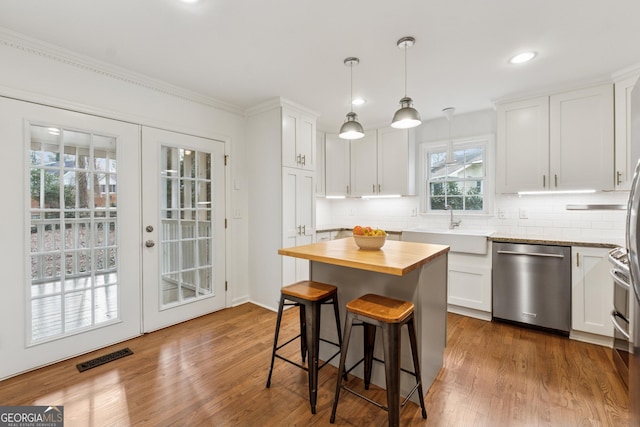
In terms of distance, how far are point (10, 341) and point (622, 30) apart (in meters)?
4.89

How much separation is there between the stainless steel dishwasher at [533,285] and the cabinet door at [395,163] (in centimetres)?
146

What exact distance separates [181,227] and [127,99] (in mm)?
1321

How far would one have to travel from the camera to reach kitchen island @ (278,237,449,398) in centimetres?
183

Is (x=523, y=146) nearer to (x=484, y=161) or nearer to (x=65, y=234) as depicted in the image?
(x=484, y=161)

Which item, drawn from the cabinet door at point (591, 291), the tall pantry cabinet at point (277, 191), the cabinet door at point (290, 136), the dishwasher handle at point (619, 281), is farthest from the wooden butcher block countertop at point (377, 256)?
the cabinet door at point (591, 291)

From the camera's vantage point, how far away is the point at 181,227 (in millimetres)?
3168

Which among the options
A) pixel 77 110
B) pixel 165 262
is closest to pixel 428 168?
pixel 165 262

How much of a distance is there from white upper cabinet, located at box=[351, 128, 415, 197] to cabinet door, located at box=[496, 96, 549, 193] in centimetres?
112

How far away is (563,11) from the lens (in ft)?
6.08

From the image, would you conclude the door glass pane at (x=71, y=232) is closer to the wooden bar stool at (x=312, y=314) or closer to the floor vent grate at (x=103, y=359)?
the floor vent grate at (x=103, y=359)

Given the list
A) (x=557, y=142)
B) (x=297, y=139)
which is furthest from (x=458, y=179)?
(x=297, y=139)

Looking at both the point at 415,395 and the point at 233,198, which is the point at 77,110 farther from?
the point at 415,395

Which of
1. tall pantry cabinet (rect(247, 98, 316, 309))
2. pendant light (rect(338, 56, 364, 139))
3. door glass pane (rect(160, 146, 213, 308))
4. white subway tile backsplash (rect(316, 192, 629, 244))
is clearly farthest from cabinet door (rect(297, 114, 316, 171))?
white subway tile backsplash (rect(316, 192, 629, 244))

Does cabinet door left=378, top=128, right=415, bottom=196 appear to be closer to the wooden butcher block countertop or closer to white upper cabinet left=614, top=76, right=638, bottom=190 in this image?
the wooden butcher block countertop
